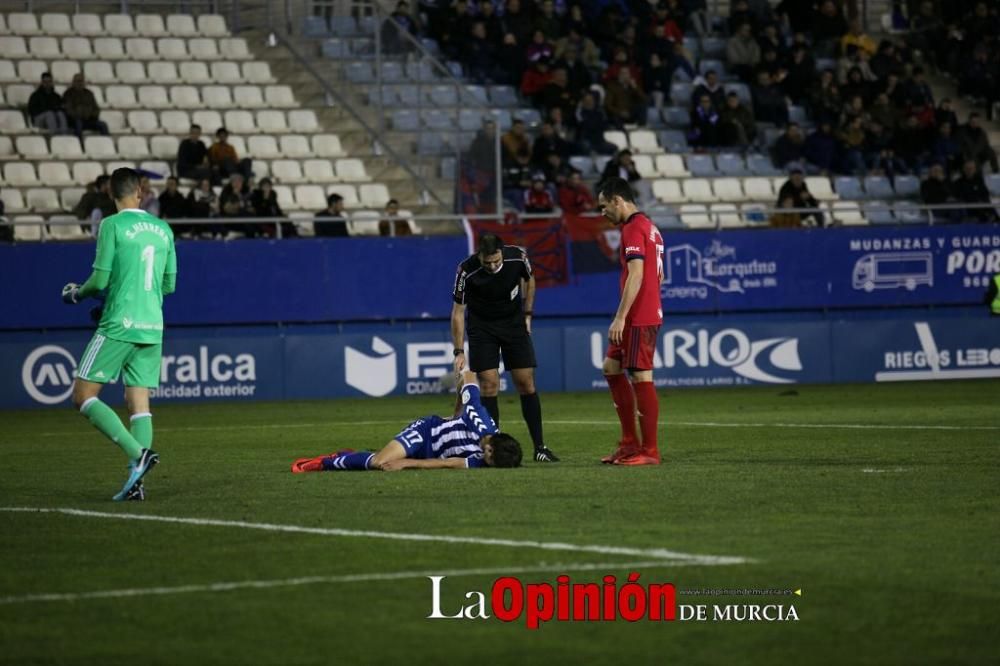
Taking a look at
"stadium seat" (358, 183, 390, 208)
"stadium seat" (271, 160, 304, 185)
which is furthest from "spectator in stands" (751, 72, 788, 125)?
"stadium seat" (271, 160, 304, 185)

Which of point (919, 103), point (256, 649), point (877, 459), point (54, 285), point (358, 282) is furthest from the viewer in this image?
point (919, 103)

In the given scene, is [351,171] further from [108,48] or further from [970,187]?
[970,187]

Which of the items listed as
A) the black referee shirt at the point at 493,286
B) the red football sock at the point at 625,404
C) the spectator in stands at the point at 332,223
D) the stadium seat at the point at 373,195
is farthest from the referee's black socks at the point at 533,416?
the stadium seat at the point at 373,195

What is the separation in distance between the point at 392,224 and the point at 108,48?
673cm

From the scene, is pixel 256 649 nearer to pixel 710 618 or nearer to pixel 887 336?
pixel 710 618

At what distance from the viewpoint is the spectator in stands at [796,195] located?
3039 centimetres

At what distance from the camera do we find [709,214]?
29.5m

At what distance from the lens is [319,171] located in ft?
99.9

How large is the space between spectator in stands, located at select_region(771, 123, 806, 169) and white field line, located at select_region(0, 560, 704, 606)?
2531 centimetres

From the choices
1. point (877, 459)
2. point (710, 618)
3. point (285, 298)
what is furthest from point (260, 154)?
point (710, 618)

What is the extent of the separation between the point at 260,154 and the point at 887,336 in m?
11.2

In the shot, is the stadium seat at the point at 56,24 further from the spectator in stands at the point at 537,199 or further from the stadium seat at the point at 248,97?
the spectator in stands at the point at 537,199

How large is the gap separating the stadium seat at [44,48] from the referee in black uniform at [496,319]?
16630 millimetres

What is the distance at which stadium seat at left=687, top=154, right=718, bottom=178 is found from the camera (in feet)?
108
